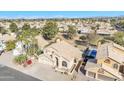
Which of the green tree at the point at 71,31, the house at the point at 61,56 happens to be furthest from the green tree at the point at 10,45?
the green tree at the point at 71,31

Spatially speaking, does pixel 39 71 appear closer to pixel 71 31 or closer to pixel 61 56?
pixel 61 56

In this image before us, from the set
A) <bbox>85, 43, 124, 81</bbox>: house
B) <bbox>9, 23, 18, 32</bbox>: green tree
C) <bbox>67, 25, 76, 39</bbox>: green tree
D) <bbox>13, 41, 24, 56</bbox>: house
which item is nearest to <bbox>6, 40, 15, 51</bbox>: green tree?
<bbox>13, 41, 24, 56</bbox>: house

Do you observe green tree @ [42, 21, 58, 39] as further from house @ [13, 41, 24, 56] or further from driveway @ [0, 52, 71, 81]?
driveway @ [0, 52, 71, 81]

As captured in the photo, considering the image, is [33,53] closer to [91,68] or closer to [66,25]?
[66,25]

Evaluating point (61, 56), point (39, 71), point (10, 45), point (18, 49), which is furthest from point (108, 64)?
point (10, 45)
